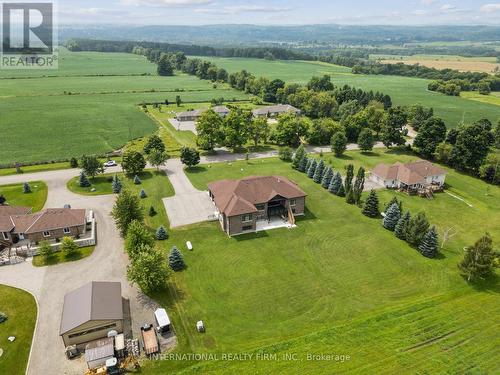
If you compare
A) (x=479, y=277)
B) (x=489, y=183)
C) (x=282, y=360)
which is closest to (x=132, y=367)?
(x=282, y=360)

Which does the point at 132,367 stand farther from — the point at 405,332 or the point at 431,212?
the point at 431,212

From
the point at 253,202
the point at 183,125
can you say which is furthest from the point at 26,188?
the point at 183,125

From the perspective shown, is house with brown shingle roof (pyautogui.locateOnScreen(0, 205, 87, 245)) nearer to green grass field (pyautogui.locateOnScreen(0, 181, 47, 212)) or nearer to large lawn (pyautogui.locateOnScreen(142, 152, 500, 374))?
green grass field (pyautogui.locateOnScreen(0, 181, 47, 212))

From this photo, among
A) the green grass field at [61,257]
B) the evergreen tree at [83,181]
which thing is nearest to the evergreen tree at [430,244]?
the green grass field at [61,257]

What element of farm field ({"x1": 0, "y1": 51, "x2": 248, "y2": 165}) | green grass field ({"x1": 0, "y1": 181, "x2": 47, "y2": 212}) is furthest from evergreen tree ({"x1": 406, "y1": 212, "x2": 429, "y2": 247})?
farm field ({"x1": 0, "y1": 51, "x2": 248, "y2": 165})

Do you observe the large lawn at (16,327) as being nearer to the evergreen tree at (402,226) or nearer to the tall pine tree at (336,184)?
the evergreen tree at (402,226)

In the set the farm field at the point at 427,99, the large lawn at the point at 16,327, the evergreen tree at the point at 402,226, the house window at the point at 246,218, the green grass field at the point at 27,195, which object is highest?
the farm field at the point at 427,99

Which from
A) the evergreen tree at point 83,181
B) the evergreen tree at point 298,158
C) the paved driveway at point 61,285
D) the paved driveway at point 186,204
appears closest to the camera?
the paved driveway at point 61,285

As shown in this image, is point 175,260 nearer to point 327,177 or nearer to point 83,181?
point 83,181
